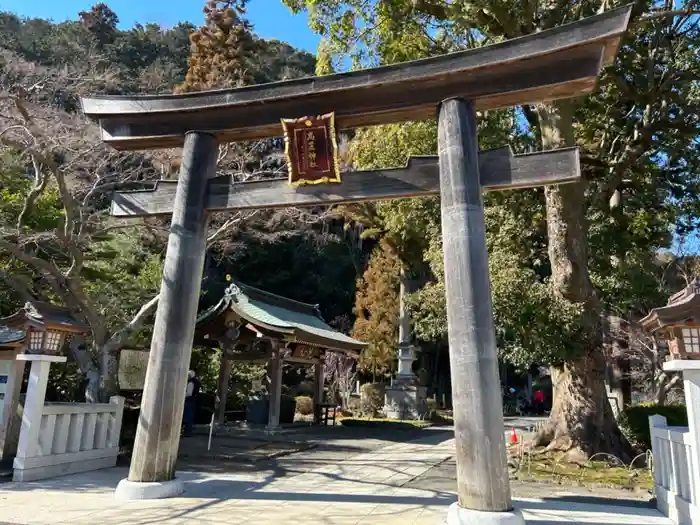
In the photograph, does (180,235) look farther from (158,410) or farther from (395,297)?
(395,297)

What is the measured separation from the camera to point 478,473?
513 cm

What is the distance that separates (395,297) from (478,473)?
2038 centimetres

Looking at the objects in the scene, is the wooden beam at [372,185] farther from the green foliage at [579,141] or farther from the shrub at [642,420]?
the shrub at [642,420]

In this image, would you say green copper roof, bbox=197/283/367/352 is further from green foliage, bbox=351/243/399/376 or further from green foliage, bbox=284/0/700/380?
green foliage, bbox=351/243/399/376

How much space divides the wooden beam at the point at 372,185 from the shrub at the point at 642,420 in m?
9.07

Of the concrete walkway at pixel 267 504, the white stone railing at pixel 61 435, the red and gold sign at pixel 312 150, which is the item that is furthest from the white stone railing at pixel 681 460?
the white stone railing at pixel 61 435

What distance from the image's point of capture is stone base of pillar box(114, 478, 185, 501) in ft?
19.8

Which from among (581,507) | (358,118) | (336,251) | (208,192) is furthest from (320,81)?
(336,251)

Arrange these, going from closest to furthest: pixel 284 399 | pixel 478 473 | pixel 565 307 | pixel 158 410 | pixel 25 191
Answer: pixel 478 473, pixel 158 410, pixel 565 307, pixel 25 191, pixel 284 399

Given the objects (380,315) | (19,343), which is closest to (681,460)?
(19,343)

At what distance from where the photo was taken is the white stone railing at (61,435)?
24.1ft

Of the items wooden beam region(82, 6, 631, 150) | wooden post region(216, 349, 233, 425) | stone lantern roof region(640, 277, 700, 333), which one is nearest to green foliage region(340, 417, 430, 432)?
wooden post region(216, 349, 233, 425)

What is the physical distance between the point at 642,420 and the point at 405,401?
10901mm

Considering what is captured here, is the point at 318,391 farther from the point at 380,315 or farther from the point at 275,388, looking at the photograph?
the point at 380,315
